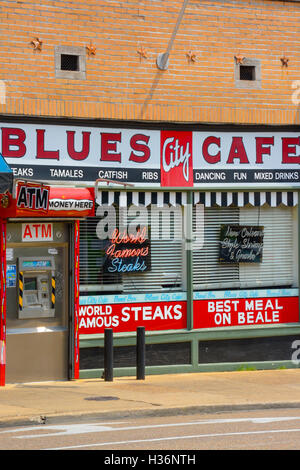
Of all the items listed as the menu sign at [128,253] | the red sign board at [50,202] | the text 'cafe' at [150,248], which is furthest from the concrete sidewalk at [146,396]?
the red sign board at [50,202]

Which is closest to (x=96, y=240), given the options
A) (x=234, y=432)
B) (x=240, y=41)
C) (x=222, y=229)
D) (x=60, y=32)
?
(x=222, y=229)

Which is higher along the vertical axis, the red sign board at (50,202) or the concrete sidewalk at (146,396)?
the red sign board at (50,202)

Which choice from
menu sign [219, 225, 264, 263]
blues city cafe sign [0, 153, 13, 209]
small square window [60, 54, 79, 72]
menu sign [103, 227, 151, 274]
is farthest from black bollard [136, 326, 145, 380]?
small square window [60, 54, 79, 72]

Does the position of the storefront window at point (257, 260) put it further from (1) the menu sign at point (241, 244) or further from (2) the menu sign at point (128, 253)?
(2) the menu sign at point (128, 253)

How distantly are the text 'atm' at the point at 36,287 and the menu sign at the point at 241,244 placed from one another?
11.3ft

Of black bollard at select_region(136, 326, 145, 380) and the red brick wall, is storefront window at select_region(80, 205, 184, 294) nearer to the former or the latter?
black bollard at select_region(136, 326, 145, 380)

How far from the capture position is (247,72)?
16.9m

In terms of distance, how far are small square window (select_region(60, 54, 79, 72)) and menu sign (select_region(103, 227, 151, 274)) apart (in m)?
2.95

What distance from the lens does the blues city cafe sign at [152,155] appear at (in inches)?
591

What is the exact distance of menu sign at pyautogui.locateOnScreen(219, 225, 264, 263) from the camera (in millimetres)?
16766

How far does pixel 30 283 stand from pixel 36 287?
5.5 inches
